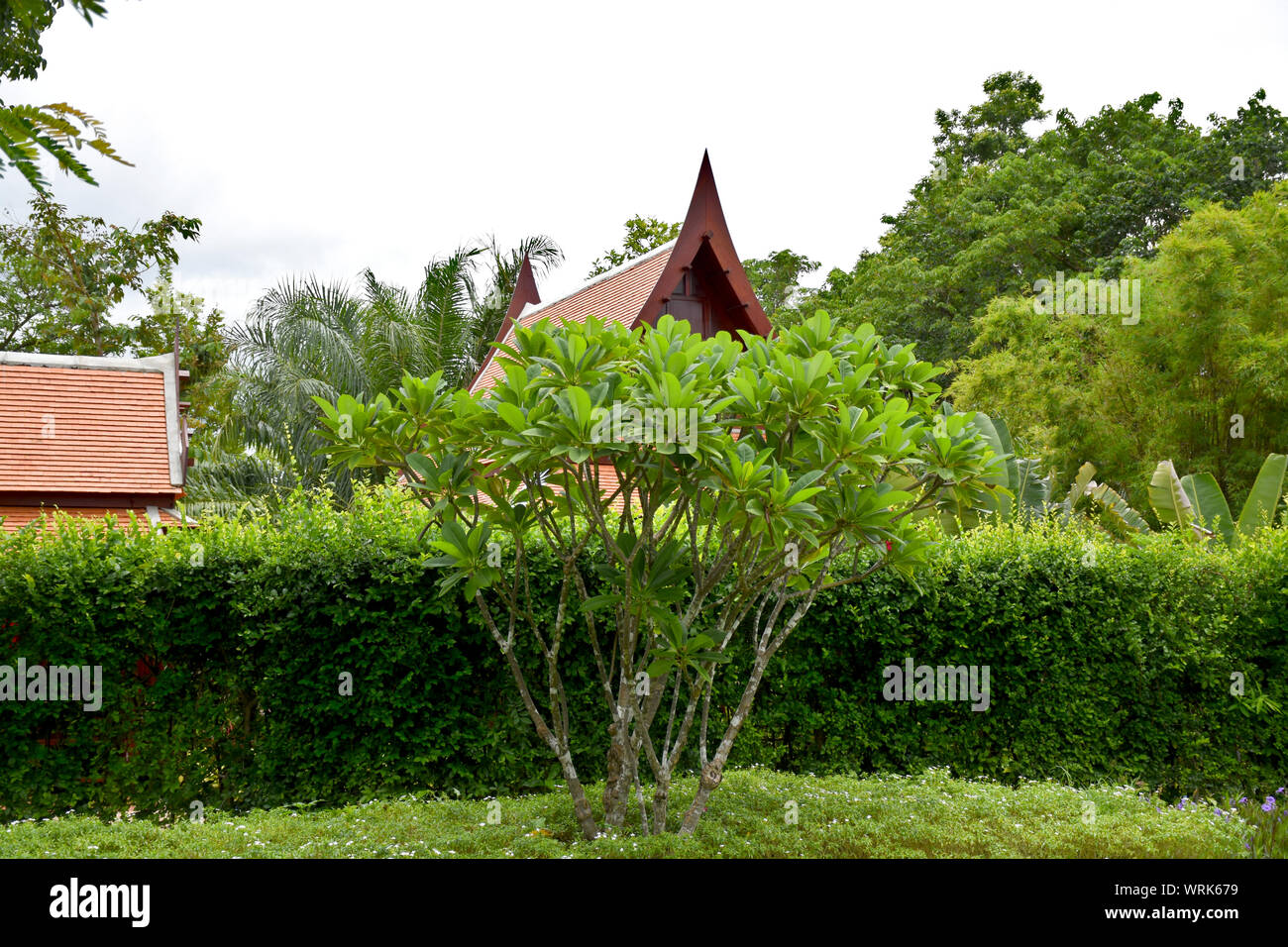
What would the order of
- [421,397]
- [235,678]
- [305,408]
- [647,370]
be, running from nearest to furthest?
[647,370] < [421,397] < [235,678] < [305,408]

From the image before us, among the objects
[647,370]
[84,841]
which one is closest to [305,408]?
[84,841]

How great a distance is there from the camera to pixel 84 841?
583 centimetres

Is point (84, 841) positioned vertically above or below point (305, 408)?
below

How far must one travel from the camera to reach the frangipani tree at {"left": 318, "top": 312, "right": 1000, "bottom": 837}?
4.95 meters

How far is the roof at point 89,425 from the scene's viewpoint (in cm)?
1543

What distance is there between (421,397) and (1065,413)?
19.5 meters

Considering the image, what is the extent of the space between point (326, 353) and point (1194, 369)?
21.0 meters

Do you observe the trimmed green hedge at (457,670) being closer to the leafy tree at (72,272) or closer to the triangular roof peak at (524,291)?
the triangular roof peak at (524,291)

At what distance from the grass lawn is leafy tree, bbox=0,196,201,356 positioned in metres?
27.7

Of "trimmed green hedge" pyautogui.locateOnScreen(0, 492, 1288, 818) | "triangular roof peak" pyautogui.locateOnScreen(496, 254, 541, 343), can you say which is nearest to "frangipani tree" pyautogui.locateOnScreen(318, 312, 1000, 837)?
"trimmed green hedge" pyautogui.locateOnScreen(0, 492, 1288, 818)

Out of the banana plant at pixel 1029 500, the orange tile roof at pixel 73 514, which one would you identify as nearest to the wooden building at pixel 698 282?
the banana plant at pixel 1029 500

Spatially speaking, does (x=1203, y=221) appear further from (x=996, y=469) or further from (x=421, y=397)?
(x=421, y=397)

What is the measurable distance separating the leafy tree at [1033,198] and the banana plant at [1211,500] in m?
14.4

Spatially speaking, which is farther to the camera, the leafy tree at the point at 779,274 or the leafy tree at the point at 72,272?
the leafy tree at the point at 779,274
